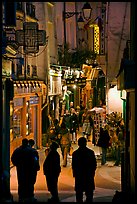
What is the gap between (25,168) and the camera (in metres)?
12.2

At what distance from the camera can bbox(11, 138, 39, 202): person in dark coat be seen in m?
12.1

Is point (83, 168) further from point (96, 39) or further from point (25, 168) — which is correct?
point (96, 39)

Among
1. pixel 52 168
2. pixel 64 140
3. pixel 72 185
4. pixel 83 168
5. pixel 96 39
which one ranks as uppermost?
pixel 96 39

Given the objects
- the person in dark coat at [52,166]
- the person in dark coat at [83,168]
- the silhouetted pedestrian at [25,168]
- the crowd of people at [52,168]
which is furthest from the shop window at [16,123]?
the person in dark coat at [83,168]

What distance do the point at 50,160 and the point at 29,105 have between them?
11520 millimetres

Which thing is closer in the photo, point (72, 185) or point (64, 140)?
point (72, 185)

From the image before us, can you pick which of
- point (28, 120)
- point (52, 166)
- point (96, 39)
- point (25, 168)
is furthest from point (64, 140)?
point (96, 39)

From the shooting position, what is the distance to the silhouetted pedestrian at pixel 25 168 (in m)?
12.1

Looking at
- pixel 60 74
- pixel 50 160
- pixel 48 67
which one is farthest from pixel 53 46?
pixel 50 160

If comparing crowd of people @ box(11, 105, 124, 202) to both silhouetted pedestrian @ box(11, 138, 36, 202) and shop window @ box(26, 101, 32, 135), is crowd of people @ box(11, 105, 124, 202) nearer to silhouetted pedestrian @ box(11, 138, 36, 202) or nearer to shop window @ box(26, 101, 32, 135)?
silhouetted pedestrian @ box(11, 138, 36, 202)

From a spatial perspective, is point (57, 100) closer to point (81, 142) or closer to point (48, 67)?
point (48, 67)

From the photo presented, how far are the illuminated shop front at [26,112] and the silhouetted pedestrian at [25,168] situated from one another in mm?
7618

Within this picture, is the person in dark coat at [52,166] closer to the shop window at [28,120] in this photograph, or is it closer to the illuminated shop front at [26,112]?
the illuminated shop front at [26,112]

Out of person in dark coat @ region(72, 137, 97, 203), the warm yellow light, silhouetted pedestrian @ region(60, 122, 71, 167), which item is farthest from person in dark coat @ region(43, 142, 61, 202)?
the warm yellow light
